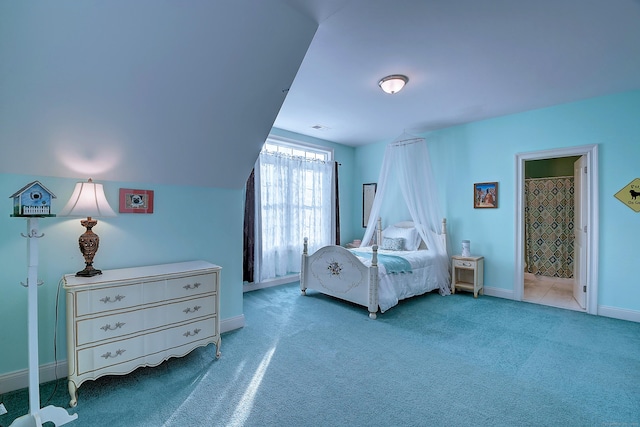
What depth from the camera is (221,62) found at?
6.63 ft

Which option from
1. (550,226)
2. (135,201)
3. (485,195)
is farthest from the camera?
(550,226)

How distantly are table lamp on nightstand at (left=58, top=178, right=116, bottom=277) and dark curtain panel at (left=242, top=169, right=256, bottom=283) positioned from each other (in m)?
2.32

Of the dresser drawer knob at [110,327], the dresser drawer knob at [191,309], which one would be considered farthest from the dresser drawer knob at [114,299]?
the dresser drawer knob at [191,309]

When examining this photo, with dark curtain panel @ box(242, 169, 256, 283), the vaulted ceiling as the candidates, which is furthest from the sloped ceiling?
dark curtain panel @ box(242, 169, 256, 283)

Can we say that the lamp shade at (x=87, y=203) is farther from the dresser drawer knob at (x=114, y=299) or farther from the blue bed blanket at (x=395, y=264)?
the blue bed blanket at (x=395, y=264)

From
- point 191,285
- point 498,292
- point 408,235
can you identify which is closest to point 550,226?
point 498,292

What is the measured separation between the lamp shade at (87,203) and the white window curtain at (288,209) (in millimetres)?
2490

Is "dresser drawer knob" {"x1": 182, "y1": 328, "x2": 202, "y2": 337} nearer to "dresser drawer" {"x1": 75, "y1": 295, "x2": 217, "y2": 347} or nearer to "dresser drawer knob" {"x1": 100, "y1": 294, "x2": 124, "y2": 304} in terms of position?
"dresser drawer" {"x1": 75, "y1": 295, "x2": 217, "y2": 347}

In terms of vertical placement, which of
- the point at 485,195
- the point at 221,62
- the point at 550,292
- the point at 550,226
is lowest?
the point at 550,292

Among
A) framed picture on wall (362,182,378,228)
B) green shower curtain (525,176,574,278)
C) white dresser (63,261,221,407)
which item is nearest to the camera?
white dresser (63,261,221,407)

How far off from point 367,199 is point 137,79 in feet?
15.1

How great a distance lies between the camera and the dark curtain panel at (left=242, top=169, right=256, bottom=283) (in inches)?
175

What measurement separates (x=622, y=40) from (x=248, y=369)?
157 inches

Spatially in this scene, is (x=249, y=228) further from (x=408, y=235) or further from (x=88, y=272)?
(x=408, y=235)
